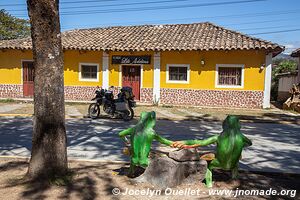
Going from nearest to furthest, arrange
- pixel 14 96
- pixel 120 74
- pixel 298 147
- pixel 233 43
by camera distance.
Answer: pixel 298 147
pixel 233 43
pixel 120 74
pixel 14 96

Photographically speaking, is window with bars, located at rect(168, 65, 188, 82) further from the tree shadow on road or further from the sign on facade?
the tree shadow on road

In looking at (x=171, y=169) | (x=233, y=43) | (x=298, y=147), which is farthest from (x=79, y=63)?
(x=171, y=169)

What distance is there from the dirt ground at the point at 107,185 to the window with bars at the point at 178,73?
40.5 feet

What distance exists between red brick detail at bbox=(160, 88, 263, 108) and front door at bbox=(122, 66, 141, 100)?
Result: 156 cm

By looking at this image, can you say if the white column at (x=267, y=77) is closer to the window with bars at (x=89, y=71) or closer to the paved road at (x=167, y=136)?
the paved road at (x=167, y=136)

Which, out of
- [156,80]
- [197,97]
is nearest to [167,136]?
[197,97]

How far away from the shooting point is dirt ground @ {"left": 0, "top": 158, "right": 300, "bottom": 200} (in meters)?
4.14

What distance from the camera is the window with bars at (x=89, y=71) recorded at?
60.9ft

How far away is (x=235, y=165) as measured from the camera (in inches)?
183

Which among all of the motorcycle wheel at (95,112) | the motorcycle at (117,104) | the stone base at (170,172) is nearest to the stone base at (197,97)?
the motorcycle at (117,104)

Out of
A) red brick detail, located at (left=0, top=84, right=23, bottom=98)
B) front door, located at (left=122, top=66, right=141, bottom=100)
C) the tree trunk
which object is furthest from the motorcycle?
red brick detail, located at (left=0, top=84, right=23, bottom=98)

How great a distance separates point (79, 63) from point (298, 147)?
13776 millimetres

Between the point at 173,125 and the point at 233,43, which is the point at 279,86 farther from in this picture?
the point at 173,125

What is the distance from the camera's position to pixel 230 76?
16781mm
